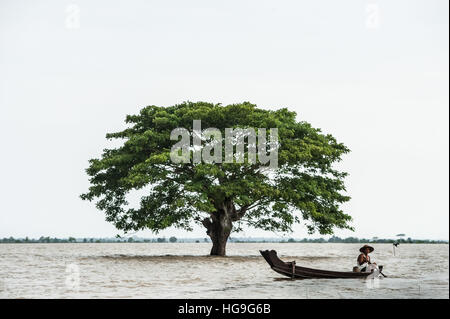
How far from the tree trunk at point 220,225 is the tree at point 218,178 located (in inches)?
2.2

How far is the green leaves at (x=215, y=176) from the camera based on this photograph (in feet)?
101

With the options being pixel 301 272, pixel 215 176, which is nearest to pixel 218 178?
pixel 215 176

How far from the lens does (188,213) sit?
31.1 m

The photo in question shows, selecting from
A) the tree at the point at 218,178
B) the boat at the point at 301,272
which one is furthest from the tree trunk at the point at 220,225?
the boat at the point at 301,272

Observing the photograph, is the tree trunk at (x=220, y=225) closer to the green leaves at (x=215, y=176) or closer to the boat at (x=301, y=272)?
the green leaves at (x=215, y=176)

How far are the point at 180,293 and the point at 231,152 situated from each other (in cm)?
1414

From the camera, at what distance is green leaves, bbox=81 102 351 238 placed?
30734mm

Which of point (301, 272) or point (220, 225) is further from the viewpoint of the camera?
point (220, 225)

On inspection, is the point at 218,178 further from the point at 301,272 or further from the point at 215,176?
the point at 301,272

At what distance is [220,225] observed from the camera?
33625mm

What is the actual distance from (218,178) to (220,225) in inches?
130
